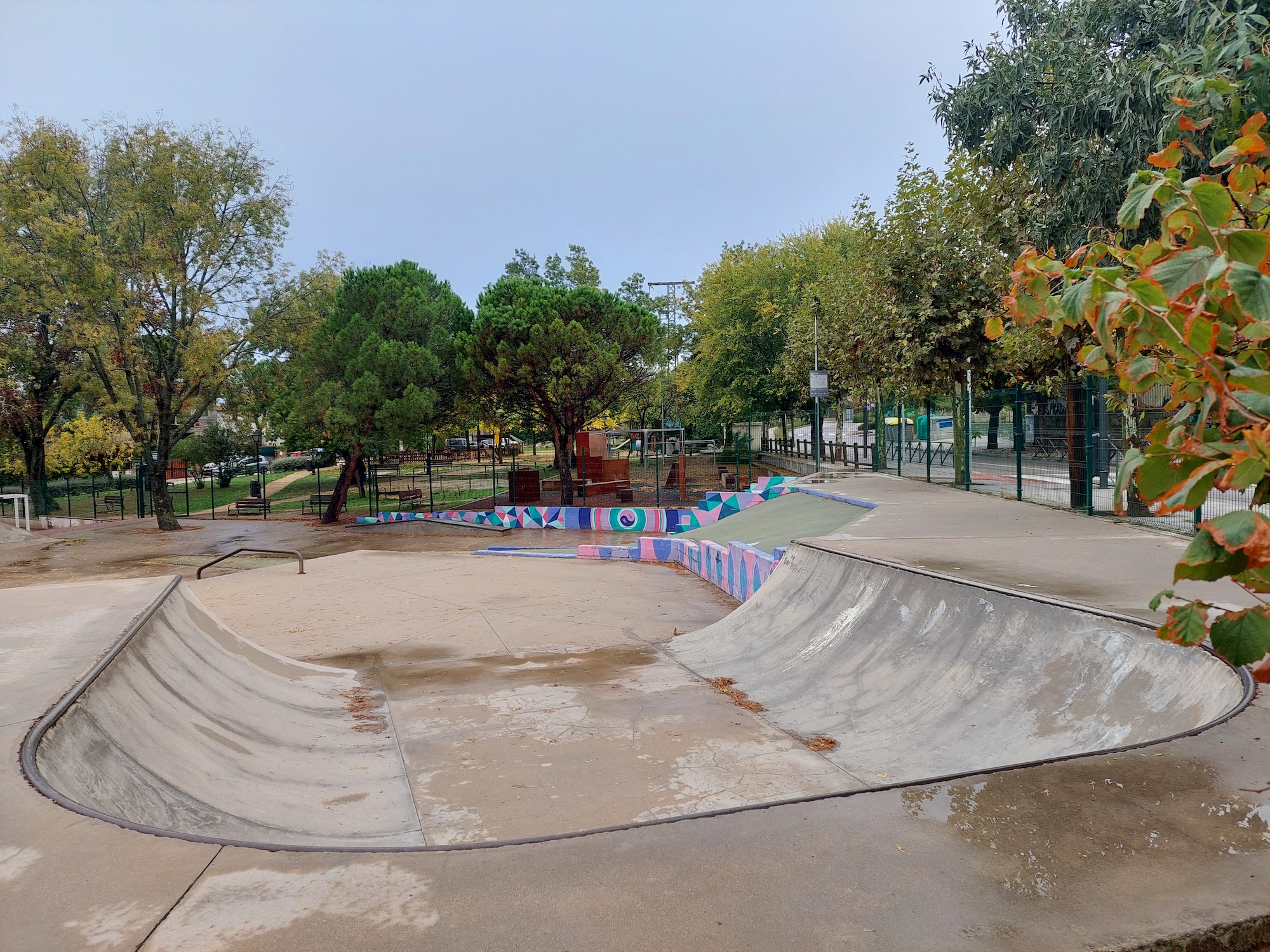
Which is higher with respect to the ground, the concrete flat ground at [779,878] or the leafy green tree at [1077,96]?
the leafy green tree at [1077,96]

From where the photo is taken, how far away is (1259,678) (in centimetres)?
191

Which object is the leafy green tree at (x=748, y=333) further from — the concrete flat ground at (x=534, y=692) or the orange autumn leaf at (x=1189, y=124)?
the orange autumn leaf at (x=1189, y=124)

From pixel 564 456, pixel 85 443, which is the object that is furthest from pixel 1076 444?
pixel 85 443

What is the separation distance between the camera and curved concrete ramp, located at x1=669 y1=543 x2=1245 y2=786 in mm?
4207

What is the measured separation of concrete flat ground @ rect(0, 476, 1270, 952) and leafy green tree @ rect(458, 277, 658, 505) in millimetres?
26845

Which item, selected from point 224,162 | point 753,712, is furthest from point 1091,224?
point 224,162

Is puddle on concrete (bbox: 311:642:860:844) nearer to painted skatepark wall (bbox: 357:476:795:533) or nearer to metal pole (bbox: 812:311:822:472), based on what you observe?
painted skatepark wall (bbox: 357:476:795:533)

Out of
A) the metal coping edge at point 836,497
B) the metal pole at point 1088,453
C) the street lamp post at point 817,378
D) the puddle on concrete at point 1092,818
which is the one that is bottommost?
the puddle on concrete at point 1092,818

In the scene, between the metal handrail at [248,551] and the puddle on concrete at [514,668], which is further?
the metal handrail at [248,551]

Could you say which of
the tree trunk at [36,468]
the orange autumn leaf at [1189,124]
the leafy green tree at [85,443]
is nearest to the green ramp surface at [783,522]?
the orange autumn leaf at [1189,124]

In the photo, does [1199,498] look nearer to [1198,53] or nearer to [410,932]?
[410,932]

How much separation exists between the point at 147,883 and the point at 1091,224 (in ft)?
39.6

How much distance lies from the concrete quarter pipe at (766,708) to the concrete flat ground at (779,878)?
0.20 metres

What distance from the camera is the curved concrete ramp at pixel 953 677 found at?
4207mm
